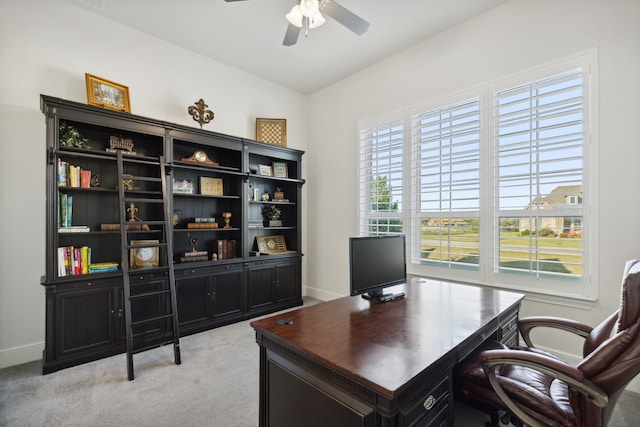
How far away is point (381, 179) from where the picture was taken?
4.00 m

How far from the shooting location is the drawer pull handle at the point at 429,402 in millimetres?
1241

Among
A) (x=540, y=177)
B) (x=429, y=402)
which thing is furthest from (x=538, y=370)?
(x=540, y=177)

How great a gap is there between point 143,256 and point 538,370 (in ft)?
11.1

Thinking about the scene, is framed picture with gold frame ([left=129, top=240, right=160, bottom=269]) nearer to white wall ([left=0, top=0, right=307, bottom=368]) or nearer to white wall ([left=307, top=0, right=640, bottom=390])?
white wall ([left=0, top=0, right=307, bottom=368])

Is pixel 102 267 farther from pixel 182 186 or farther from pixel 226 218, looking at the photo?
pixel 226 218

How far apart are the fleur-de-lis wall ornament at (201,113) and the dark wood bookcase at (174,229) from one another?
0.69 feet

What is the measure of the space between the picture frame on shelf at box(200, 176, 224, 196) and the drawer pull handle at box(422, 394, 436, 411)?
3184mm

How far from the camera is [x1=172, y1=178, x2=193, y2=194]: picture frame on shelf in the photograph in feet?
11.4

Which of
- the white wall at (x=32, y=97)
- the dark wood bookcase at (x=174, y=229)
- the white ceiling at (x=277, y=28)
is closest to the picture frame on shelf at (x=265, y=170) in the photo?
the dark wood bookcase at (x=174, y=229)

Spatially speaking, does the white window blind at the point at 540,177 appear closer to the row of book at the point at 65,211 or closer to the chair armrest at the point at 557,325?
the chair armrest at the point at 557,325

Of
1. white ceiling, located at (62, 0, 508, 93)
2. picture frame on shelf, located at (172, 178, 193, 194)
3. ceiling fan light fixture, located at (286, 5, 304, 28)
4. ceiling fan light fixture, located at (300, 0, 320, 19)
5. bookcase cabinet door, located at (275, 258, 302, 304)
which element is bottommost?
bookcase cabinet door, located at (275, 258, 302, 304)

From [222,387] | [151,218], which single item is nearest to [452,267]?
[222,387]

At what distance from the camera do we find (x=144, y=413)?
1.99 m

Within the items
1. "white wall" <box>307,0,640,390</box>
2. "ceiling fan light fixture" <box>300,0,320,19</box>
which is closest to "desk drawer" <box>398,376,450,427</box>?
"white wall" <box>307,0,640,390</box>
